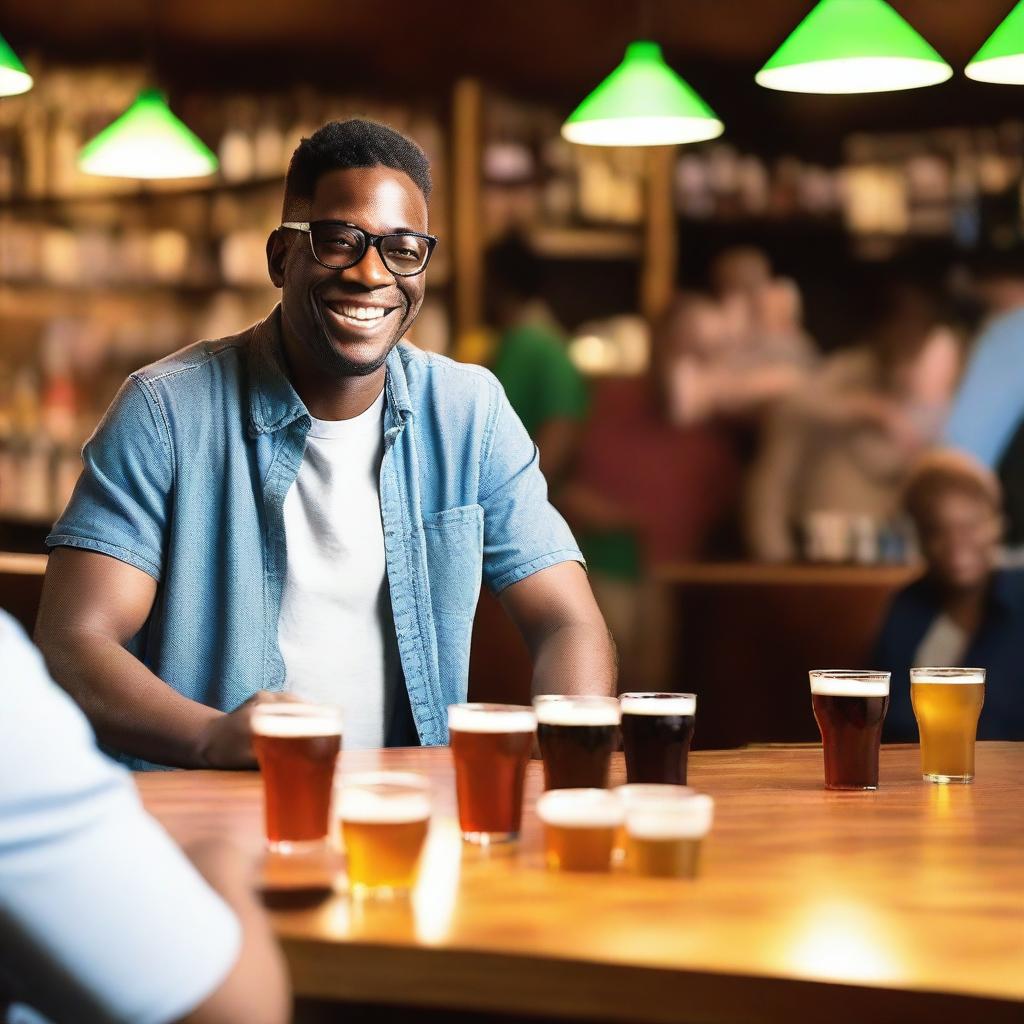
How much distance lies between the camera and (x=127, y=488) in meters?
2.26

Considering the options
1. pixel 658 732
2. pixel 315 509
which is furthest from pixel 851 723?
pixel 315 509

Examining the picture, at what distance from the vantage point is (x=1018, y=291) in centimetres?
556

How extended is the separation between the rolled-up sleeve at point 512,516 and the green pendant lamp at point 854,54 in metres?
1.00

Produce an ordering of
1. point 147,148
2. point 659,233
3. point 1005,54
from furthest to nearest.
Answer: point 659,233 < point 147,148 < point 1005,54

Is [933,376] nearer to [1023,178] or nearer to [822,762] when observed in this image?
[1023,178]

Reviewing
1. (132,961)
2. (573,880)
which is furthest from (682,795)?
(132,961)

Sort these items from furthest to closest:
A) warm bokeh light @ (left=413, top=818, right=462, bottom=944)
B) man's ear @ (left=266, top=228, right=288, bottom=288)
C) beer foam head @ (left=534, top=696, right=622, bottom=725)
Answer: man's ear @ (left=266, top=228, right=288, bottom=288), beer foam head @ (left=534, top=696, right=622, bottom=725), warm bokeh light @ (left=413, top=818, right=462, bottom=944)

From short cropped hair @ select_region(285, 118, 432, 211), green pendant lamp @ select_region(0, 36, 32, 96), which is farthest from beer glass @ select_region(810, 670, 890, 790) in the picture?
green pendant lamp @ select_region(0, 36, 32, 96)

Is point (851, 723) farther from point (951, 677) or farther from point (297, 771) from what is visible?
point (297, 771)

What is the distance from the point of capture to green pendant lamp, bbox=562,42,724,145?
363 centimetres

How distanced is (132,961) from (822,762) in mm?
1271

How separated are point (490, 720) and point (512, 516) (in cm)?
100

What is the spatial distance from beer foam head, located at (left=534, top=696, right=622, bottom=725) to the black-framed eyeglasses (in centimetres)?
88

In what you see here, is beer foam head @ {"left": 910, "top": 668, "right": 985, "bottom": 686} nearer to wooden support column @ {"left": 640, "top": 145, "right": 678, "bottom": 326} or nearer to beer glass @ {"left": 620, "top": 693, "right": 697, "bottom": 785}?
beer glass @ {"left": 620, "top": 693, "right": 697, "bottom": 785}
